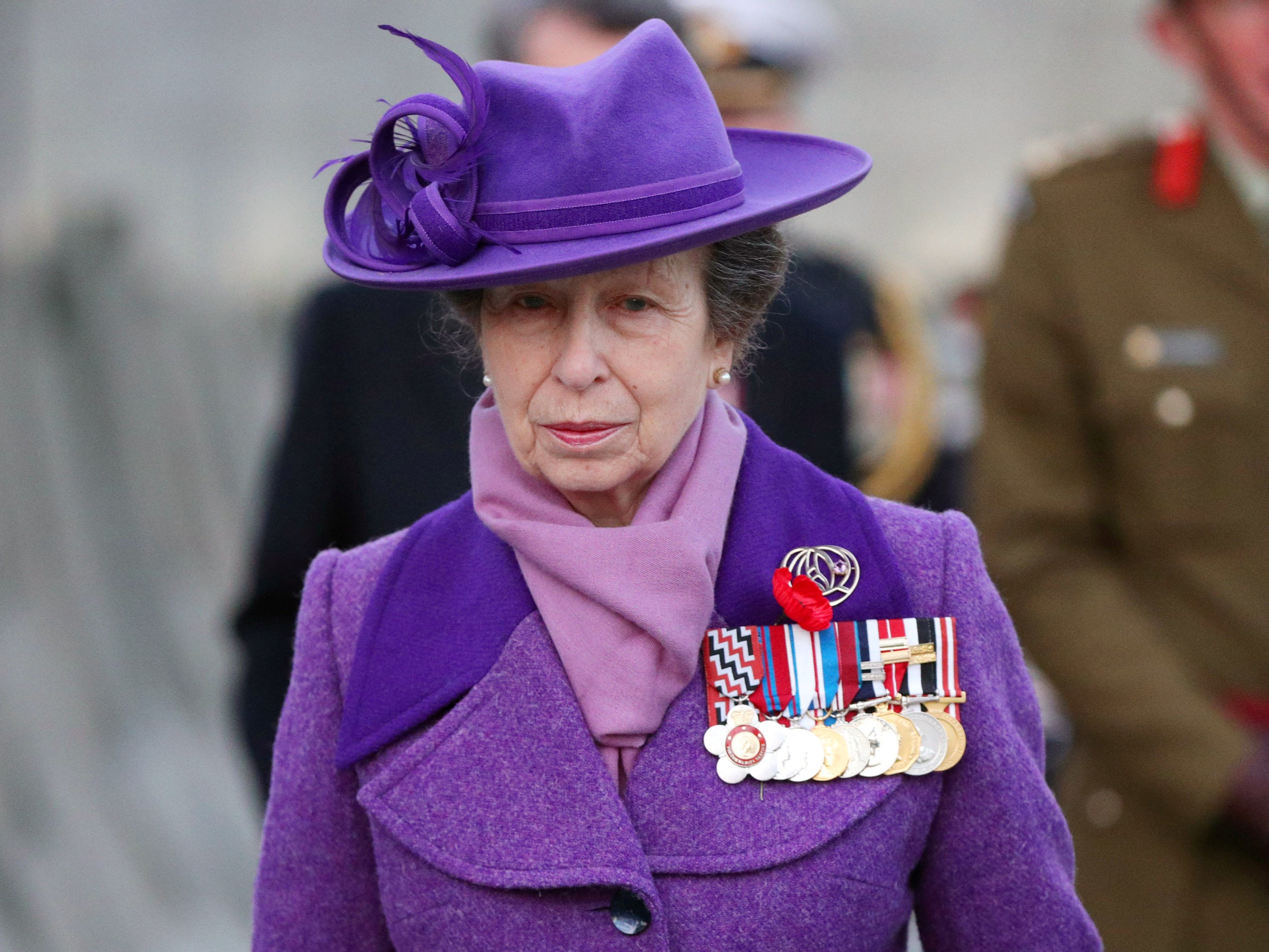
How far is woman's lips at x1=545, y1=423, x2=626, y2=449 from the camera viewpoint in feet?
5.72

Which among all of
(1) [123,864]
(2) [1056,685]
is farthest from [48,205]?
(2) [1056,685]

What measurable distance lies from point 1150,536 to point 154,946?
3.43 meters

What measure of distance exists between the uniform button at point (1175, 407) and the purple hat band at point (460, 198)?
1591 mm

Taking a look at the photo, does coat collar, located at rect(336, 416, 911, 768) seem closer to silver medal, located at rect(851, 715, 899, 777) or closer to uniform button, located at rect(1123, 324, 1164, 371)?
silver medal, located at rect(851, 715, 899, 777)

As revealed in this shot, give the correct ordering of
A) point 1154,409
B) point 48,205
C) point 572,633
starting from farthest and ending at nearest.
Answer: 1. point 48,205
2. point 1154,409
3. point 572,633

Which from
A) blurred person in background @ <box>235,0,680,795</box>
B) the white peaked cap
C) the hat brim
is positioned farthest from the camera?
the white peaked cap

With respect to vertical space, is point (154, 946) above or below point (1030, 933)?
below

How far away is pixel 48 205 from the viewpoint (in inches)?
177

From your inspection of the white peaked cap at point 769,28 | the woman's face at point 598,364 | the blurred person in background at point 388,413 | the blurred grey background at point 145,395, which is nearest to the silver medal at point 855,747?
the woman's face at point 598,364

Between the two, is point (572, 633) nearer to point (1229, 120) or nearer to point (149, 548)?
point (1229, 120)

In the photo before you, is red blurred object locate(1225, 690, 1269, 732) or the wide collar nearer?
the wide collar

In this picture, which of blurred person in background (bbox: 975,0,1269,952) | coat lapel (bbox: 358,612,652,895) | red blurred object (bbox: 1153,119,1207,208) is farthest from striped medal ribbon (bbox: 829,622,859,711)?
red blurred object (bbox: 1153,119,1207,208)

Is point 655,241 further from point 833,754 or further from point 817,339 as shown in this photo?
point 817,339

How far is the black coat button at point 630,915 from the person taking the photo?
178 centimetres
